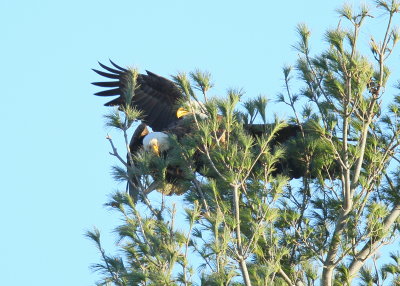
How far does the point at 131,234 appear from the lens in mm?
8961

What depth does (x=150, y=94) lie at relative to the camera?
12.5 meters

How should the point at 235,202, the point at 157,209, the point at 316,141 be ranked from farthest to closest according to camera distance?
1. the point at 316,141
2. the point at 157,209
3. the point at 235,202

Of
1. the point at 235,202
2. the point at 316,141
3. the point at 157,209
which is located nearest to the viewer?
the point at 235,202

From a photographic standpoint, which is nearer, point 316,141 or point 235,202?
point 235,202

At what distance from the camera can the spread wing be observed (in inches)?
487

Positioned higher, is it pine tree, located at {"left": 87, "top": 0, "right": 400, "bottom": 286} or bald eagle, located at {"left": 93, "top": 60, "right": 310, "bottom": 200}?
bald eagle, located at {"left": 93, "top": 60, "right": 310, "bottom": 200}

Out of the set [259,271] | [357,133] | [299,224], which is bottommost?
[259,271]

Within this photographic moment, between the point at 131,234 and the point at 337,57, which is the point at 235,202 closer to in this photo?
the point at 131,234

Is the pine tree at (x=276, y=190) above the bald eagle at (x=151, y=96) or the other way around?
the other way around

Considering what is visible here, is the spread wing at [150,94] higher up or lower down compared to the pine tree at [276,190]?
higher up

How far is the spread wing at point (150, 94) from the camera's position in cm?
1236

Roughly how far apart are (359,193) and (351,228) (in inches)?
10.6

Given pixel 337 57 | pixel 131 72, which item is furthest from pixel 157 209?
pixel 337 57

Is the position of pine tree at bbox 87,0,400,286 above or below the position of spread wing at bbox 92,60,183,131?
below
